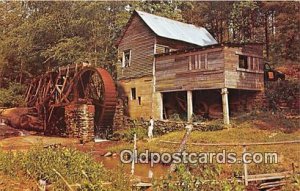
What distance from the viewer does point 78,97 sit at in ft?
71.7

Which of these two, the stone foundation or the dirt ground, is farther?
the stone foundation

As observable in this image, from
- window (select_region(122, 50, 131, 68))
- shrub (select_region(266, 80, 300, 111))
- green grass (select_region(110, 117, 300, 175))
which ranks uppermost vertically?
window (select_region(122, 50, 131, 68))

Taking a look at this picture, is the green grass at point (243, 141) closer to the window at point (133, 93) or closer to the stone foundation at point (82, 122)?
the stone foundation at point (82, 122)

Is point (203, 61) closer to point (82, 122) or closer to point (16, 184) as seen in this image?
point (82, 122)

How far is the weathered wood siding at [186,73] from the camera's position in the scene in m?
19.5

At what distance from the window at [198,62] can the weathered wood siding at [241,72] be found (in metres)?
1.39

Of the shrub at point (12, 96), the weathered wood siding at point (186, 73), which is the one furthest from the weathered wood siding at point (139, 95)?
the shrub at point (12, 96)

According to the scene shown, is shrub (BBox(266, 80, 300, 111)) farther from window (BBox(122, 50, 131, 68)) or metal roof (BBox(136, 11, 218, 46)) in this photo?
window (BBox(122, 50, 131, 68))

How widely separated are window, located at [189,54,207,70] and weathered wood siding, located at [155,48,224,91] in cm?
15

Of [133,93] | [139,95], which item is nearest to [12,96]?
[133,93]

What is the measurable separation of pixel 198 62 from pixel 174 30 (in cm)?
596

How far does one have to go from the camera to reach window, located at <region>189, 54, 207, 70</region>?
2023 centimetres

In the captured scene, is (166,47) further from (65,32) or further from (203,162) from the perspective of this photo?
(203,162)

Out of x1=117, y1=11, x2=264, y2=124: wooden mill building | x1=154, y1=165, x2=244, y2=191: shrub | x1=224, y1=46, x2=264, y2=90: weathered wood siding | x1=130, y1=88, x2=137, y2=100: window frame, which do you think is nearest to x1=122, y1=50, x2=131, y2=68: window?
x1=117, y1=11, x2=264, y2=124: wooden mill building
